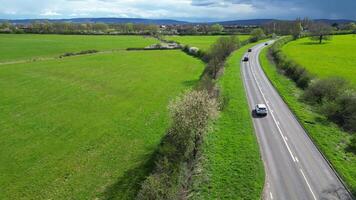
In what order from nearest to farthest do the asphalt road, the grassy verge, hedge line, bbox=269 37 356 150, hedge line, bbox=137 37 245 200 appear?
the asphalt road, hedge line, bbox=137 37 245 200, the grassy verge, hedge line, bbox=269 37 356 150

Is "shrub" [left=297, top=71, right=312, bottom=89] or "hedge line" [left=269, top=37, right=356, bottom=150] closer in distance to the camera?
"hedge line" [left=269, top=37, right=356, bottom=150]

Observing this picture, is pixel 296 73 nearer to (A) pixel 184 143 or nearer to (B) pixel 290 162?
(B) pixel 290 162

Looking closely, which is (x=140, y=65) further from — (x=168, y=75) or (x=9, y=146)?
(x=9, y=146)

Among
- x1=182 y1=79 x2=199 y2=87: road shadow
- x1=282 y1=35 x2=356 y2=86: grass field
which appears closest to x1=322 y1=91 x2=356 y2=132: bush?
x1=282 y1=35 x2=356 y2=86: grass field

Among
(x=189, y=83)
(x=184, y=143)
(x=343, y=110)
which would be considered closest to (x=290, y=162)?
(x=184, y=143)

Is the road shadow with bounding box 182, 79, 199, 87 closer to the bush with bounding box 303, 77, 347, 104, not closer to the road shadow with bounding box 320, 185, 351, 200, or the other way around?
the bush with bounding box 303, 77, 347, 104

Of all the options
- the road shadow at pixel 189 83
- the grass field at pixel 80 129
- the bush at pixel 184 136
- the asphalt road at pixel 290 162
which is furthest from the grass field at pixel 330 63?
the bush at pixel 184 136
